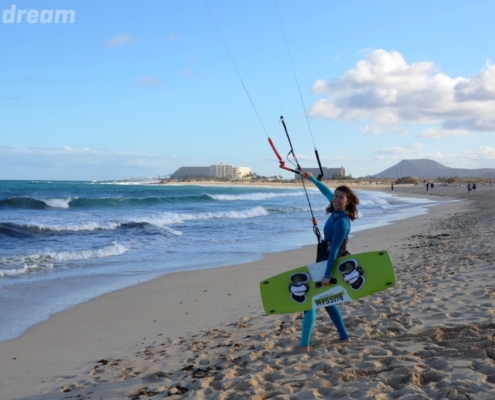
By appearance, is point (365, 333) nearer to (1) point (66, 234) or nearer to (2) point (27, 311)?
(2) point (27, 311)

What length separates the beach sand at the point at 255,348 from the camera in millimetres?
3297

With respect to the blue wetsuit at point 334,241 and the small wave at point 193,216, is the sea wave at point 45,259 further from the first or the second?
the small wave at point 193,216

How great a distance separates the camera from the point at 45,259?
35.8 feet

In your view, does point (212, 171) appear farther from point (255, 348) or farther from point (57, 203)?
point (255, 348)

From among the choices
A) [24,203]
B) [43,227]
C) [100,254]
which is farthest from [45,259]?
[24,203]

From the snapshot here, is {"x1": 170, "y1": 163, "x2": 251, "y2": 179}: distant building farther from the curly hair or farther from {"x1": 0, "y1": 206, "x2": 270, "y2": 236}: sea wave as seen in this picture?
the curly hair

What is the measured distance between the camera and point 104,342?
203 inches

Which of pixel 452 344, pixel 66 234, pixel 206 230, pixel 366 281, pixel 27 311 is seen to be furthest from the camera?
pixel 206 230

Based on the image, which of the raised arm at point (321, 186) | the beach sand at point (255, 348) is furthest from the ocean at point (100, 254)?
the raised arm at point (321, 186)

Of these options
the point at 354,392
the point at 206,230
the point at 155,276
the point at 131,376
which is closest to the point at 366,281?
the point at 354,392

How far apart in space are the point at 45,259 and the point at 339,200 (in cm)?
872

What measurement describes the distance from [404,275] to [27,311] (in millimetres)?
5294

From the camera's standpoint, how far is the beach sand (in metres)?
3.30

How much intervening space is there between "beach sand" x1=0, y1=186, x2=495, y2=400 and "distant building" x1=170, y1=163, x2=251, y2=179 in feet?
496
